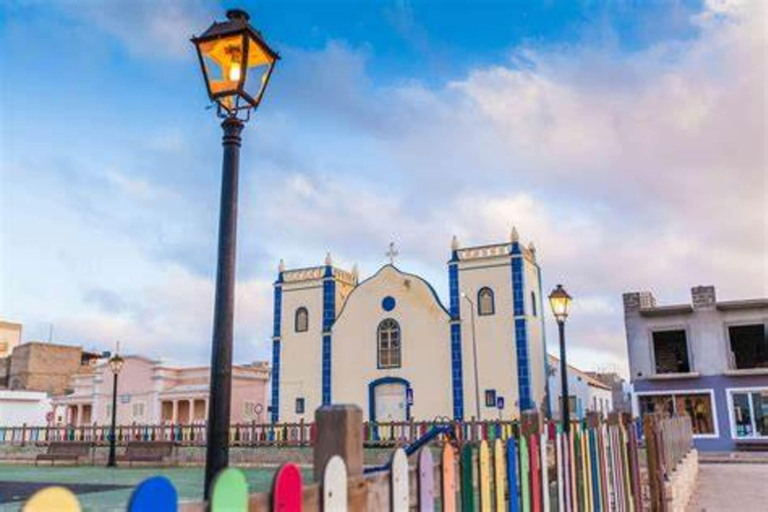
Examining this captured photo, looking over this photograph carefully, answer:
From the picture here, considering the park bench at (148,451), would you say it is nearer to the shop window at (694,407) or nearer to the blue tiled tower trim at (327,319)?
the blue tiled tower trim at (327,319)

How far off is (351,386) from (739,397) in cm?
1607

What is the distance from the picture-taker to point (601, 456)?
528cm

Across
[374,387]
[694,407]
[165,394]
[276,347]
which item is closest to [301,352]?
[276,347]

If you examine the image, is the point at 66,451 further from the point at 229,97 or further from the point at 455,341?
the point at 229,97

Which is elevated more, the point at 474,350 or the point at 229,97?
the point at 474,350

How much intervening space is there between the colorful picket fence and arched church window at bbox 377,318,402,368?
2475 centimetres

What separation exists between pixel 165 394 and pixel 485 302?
19195mm

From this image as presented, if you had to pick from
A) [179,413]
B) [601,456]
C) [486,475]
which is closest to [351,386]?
[179,413]

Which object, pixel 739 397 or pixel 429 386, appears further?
pixel 429 386

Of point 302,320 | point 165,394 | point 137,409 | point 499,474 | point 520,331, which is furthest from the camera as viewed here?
point 137,409

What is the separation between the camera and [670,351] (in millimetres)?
28578

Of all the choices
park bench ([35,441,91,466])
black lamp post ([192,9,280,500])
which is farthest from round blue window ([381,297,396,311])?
black lamp post ([192,9,280,500])

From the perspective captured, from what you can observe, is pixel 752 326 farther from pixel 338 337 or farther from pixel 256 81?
pixel 256 81

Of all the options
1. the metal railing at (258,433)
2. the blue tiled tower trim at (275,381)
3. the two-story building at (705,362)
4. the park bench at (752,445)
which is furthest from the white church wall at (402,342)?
the park bench at (752,445)
